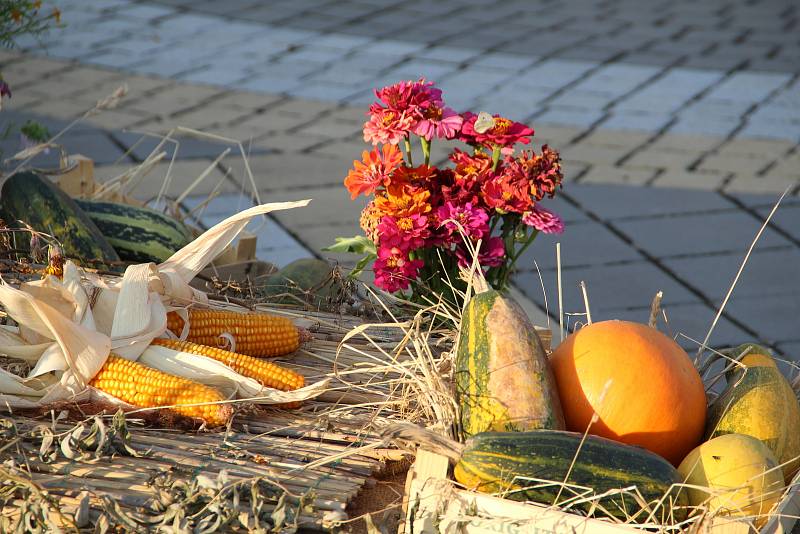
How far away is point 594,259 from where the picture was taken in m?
4.61

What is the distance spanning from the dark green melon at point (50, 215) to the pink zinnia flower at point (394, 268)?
0.97 m

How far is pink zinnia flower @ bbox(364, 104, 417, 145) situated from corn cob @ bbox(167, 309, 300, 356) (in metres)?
0.50

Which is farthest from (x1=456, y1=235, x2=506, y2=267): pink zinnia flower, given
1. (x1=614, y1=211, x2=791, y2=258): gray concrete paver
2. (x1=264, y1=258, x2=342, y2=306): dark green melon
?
(x1=614, y1=211, x2=791, y2=258): gray concrete paver

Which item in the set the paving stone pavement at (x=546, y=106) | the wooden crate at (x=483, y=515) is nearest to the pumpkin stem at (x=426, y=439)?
the wooden crate at (x=483, y=515)

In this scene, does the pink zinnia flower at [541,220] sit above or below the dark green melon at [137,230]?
above

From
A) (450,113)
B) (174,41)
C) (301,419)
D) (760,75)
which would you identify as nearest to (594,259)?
(450,113)

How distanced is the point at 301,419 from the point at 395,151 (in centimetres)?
72

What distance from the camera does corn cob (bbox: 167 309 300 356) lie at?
229cm

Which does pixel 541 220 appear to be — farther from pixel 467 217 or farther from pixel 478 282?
pixel 478 282

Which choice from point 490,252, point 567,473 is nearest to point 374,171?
point 490,252

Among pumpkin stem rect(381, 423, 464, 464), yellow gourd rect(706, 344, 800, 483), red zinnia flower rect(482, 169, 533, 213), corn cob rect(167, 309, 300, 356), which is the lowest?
yellow gourd rect(706, 344, 800, 483)

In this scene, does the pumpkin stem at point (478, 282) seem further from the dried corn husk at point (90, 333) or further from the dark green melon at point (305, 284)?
the dark green melon at point (305, 284)

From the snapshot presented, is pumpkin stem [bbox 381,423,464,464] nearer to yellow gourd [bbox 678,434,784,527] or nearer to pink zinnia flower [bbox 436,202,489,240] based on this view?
yellow gourd [bbox 678,434,784,527]

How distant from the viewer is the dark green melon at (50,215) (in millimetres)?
3053
